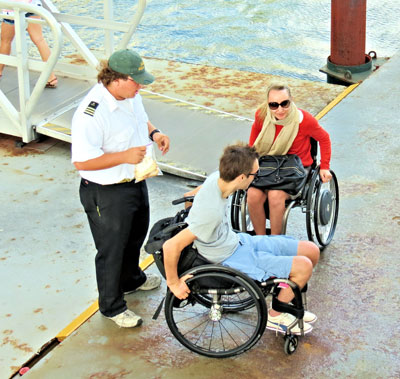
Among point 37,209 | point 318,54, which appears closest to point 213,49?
point 318,54

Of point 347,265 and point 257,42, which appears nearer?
point 347,265

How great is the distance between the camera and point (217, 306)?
12.2 feet

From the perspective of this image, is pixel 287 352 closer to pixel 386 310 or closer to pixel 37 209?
pixel 386 310

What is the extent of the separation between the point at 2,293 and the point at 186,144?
7.68ft

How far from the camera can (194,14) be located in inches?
444

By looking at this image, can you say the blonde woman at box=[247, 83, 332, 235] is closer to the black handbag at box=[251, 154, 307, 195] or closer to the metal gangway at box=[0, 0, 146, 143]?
the black handbag at box=[251, 154, 307, 195]

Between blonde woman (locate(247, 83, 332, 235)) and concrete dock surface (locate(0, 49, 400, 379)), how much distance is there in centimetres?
54

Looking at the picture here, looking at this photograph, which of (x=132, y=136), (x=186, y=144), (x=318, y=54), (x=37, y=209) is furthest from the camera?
(x=318, y=54)

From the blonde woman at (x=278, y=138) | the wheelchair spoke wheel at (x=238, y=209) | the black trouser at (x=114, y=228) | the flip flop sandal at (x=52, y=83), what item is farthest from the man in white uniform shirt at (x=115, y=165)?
the flip flop sandal at (x=52, y=83)

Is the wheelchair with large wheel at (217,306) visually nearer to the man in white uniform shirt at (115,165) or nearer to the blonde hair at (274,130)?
the man in white uniform shirt at (115,165)

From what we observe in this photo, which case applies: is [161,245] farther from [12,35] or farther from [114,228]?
[12,35]

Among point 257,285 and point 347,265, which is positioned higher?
point 257,285

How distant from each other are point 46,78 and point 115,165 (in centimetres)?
281

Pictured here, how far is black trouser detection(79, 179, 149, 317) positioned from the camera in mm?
3801
